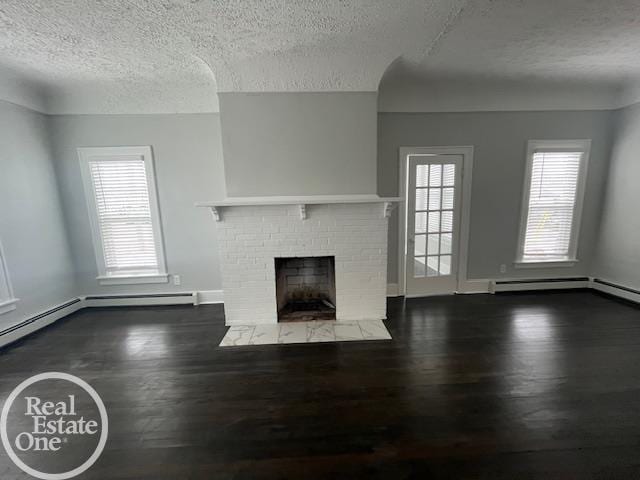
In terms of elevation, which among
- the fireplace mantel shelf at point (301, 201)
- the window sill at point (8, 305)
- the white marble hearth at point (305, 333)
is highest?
the fireplace mantel shelf at point (301, 201)

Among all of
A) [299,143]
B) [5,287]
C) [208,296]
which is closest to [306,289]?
[208,296]

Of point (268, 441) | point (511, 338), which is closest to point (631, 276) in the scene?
point (511, 338)

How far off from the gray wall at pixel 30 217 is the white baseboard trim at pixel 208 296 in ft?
5.59

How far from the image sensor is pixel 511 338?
2572 millimetres

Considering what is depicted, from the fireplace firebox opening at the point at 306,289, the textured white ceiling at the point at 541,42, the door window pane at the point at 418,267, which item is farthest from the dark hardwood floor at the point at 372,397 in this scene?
the textured white ceiling at the point at 541,42

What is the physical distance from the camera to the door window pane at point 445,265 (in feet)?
11.9

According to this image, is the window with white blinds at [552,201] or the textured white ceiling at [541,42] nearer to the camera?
the textured white ceiling at [541,42]

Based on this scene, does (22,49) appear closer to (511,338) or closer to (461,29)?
(461,29)

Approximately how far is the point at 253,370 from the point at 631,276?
4870 millimetres

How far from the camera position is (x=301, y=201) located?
2.63 m

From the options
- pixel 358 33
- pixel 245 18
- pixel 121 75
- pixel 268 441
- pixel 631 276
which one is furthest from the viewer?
pixel 631 276

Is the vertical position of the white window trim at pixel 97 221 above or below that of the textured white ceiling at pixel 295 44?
below

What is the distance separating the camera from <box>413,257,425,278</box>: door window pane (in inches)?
142

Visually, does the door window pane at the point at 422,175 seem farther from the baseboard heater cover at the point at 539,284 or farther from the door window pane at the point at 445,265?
the baseboard heater cover at the point at 539,284
